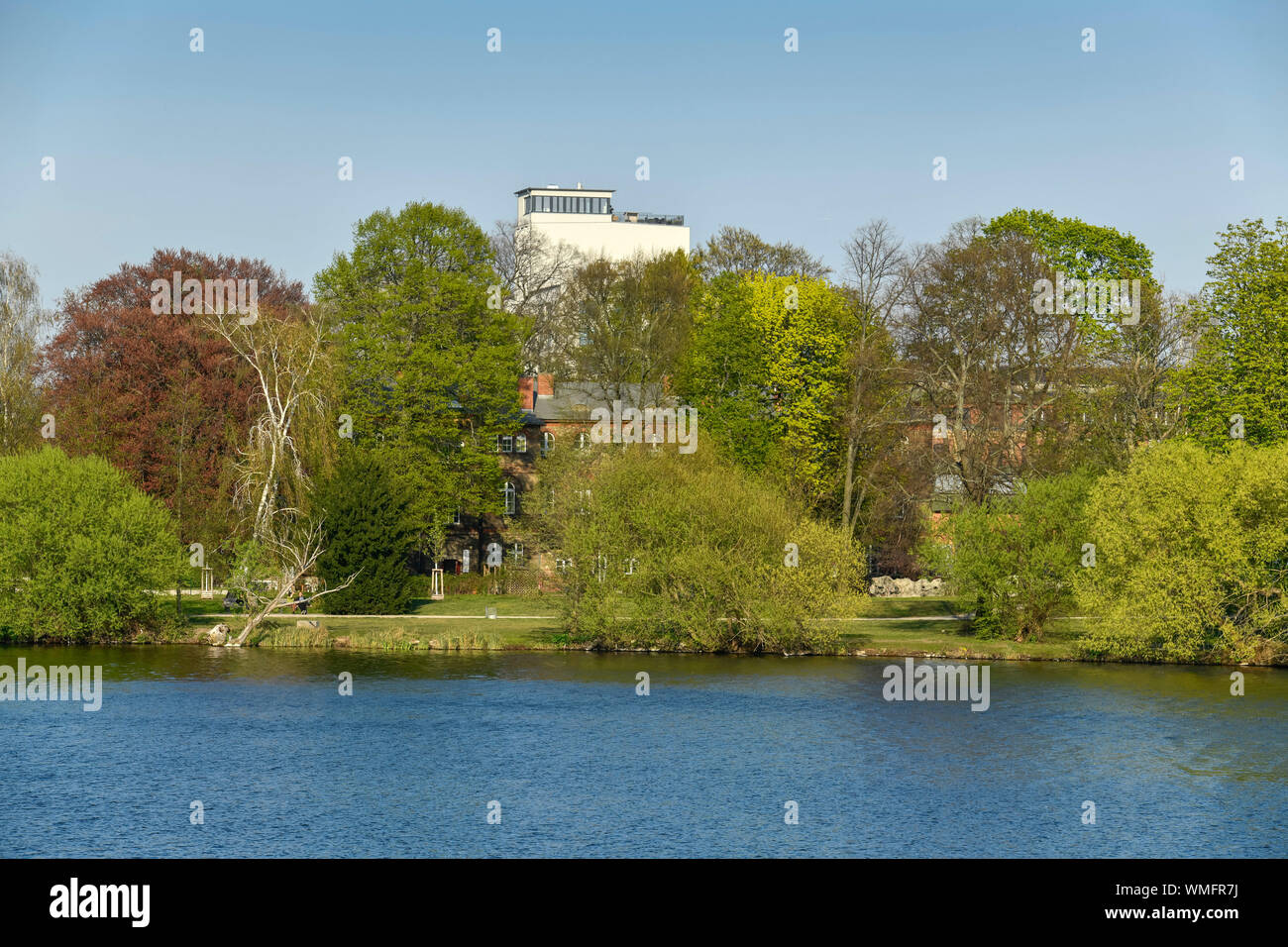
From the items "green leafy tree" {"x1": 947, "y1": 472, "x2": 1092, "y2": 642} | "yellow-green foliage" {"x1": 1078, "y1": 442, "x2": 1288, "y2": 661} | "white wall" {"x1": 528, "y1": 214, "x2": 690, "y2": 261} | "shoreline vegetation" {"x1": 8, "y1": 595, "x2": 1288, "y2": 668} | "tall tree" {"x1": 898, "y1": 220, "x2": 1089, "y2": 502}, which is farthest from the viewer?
"white wall" {"x1": 528, "y1": 214, "x2": 690, "y2": 261}

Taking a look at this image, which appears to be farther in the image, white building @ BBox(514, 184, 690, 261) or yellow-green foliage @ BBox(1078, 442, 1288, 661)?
white building @ BBox(514, 184, 690, 261)

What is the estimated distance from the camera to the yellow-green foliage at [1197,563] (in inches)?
1876

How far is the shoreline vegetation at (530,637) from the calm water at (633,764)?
3877 millimetres

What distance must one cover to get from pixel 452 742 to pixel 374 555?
24500 millimetres

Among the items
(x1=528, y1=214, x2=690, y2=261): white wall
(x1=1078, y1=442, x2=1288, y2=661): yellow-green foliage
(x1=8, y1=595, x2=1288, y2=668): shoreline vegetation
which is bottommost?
(x1=8, y1=595, x2=1288, y2=668): shoreline vegetation

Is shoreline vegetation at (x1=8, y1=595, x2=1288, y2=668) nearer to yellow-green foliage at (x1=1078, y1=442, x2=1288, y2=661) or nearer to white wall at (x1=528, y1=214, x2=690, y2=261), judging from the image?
yellow-green foliage at (x1=1078, y1=442, x2=1288, y2=661)

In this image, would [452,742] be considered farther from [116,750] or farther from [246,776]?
[116,750]

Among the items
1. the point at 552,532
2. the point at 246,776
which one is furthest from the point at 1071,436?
the point at 246,776

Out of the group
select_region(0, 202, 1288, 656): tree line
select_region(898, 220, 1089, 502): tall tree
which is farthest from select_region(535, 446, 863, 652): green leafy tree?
select_region(898, 220, 1089, 502): tall tree

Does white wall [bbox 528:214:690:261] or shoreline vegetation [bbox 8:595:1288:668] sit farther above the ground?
white wall [bbox 528:214:690:261]

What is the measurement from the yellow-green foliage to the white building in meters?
59.7

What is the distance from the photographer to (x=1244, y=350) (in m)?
56.9

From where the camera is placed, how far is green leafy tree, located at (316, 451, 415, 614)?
2276 inches

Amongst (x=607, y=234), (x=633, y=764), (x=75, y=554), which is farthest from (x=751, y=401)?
(x=607, y=234)
